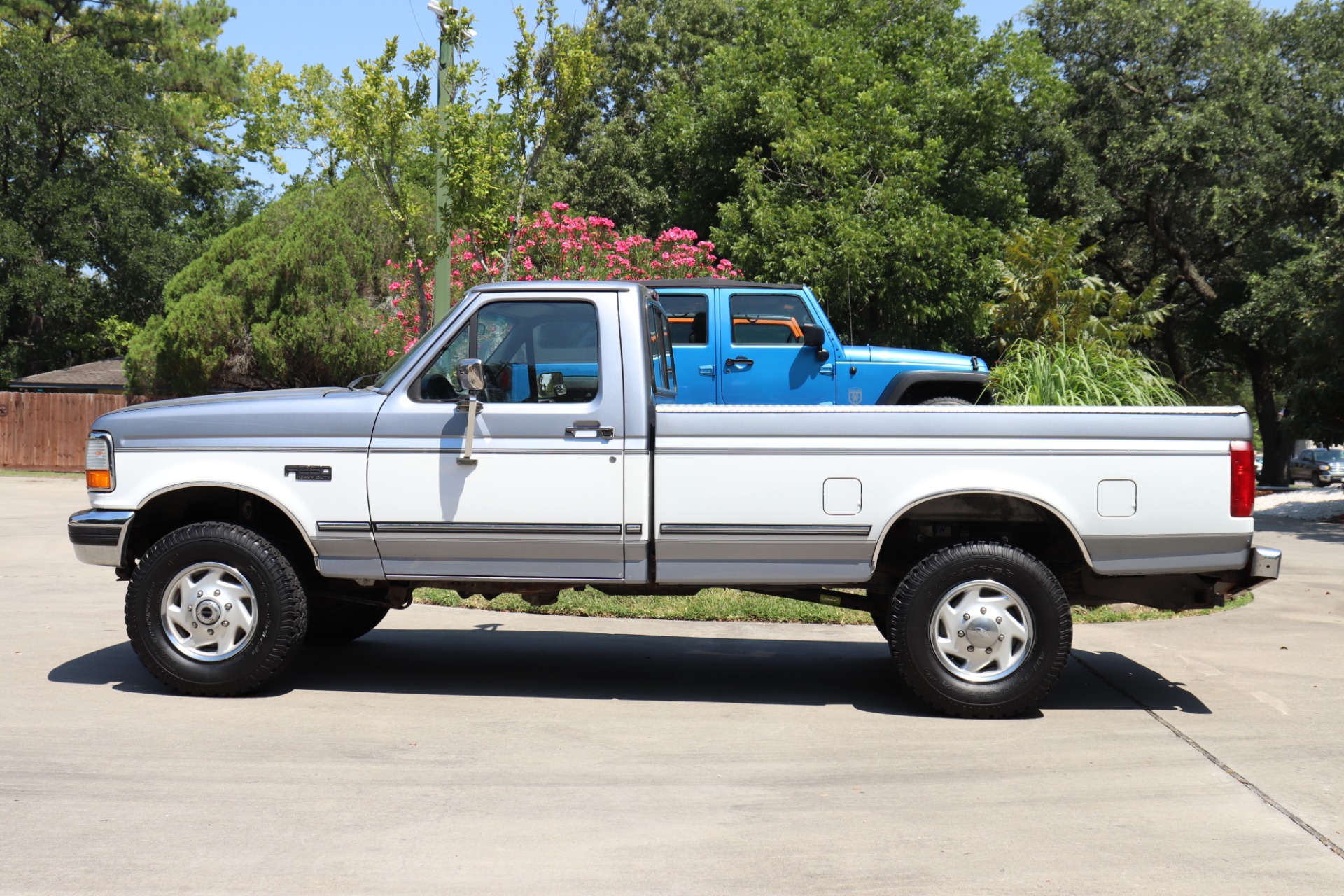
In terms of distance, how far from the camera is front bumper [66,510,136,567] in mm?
6547

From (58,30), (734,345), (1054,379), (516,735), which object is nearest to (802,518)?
(516,735)

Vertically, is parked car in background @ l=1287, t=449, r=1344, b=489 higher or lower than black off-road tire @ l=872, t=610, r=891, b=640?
lower

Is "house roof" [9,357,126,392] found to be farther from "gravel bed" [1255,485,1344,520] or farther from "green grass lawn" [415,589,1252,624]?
"gravel bed" [1255,485,1344,520]

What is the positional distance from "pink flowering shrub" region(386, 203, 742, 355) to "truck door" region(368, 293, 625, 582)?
27.3 ft

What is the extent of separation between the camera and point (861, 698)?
6.90 meters

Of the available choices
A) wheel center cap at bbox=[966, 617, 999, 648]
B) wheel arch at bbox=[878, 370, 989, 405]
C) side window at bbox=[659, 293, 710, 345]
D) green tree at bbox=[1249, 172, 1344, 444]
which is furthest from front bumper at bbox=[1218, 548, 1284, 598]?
green tree at bbox=[1249, 172, 1344, 444]

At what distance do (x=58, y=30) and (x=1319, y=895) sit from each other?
5063 cm

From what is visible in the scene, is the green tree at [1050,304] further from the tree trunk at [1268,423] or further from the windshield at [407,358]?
the tree trunk at [1268,423]

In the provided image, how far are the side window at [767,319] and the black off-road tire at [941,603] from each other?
470 cm

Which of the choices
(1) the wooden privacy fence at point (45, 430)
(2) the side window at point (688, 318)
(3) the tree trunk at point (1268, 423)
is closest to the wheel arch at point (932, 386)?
(2) the side window at point (688, 318)

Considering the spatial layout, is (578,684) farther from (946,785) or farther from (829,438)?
(946,785)

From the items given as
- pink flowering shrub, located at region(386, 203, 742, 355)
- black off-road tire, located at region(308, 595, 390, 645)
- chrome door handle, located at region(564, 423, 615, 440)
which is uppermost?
pink flowering shrub, located at region(386, 203, 742, 355)

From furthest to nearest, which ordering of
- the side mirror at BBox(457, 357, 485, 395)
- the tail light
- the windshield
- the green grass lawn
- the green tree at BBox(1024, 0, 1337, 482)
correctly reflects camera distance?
the green tree at BBox(1024, 0, 1337, 482) → the green grass lawn → the windshield → the tail light → the side mirror at BBox(457, 357, 485, 395)

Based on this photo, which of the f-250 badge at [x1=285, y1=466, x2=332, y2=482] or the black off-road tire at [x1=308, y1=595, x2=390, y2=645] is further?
the black off-road tire at [x1=308, y1=595, x2=390, y2=645]
